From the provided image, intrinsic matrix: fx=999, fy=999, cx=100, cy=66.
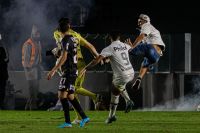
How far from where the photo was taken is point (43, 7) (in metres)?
29.2

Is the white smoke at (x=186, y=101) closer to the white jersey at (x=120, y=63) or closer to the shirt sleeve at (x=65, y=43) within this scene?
the white jersey at (x=120, y=63)

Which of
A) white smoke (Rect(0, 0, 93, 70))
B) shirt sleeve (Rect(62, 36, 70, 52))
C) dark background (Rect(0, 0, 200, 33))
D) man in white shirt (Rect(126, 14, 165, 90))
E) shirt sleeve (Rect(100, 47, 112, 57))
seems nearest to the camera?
shirt sleeve (Rect(62, 36, 70, 52))

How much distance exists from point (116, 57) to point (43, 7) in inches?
339

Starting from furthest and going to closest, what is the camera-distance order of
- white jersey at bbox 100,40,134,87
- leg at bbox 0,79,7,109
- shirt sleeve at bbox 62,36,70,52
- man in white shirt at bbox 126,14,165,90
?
leg at bbox 0,79,7,109 → man in white shirt at bbox 126,14,165,90 → white jersey at bbox 100,40,134,87 → shirt sleeve at bbox 62,36,70,52

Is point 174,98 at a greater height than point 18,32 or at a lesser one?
lesser

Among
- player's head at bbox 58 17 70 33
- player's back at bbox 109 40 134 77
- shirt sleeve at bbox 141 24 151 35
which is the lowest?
player's back at bbox 109 40 134 77

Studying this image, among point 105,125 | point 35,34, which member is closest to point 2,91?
point 35,34

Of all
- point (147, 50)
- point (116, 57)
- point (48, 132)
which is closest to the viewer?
point (48, 132)

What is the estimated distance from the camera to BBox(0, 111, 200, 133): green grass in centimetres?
1888

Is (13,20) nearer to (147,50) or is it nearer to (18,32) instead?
(18,32)

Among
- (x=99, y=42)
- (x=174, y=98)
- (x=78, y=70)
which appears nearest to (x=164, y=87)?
(x=174, y=98)

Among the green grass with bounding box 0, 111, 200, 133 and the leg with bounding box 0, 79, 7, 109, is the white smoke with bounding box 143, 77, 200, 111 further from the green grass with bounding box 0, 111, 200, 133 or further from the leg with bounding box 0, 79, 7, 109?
the leg with bounding box 0, 79, 7, 109

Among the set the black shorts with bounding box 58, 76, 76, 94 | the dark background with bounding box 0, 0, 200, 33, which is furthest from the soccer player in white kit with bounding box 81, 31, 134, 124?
the dark background with bounding box 0, 0, 200, 33

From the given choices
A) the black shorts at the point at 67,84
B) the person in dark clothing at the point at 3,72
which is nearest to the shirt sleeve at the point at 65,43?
the black shorts at the point at 67,84
